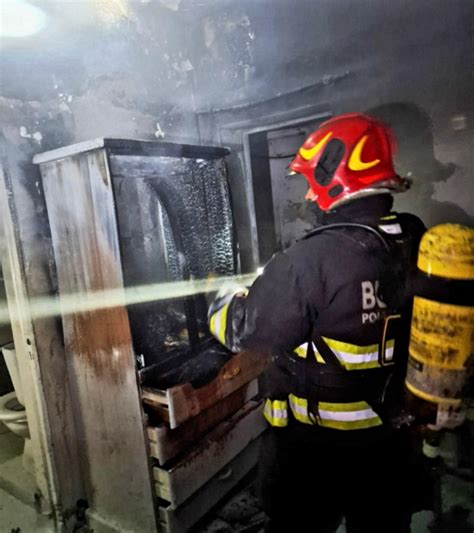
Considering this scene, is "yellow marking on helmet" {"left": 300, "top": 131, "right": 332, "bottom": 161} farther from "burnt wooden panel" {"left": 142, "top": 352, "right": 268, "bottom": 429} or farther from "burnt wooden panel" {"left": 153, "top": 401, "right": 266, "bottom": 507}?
"burnt wooden panel" {"left": 153, "top": 401, "right": 266, "bottom": 507}

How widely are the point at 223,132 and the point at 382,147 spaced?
2119 mm

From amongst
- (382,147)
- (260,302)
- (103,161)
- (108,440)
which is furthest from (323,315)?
(108,440)

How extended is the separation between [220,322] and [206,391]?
869mm

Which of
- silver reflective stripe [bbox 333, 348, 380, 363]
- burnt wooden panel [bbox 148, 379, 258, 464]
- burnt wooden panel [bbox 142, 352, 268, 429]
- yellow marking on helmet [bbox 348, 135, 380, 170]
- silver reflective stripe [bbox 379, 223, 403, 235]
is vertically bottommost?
burnt wooden panel [bbox 148, 379, 258, 464]

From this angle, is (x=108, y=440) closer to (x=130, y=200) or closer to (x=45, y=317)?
(x=45, y=317)

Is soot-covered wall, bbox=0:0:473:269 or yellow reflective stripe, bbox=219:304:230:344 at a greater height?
soot-covered wall, bbox=0:0:473:269

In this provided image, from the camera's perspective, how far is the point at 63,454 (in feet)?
8.70

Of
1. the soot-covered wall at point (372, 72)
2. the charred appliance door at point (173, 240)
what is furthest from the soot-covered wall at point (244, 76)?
the charred appliance door at point (173, 240)

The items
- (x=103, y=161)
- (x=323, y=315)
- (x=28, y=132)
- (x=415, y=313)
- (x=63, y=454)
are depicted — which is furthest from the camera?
(x=63, y=454)

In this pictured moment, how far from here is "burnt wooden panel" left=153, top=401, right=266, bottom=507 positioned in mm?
2322

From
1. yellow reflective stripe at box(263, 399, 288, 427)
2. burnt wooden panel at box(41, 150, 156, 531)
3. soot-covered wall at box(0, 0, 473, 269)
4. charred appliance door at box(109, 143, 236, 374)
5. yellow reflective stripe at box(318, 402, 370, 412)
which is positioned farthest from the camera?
charred appliance door at box(109, 143, 236, 374)

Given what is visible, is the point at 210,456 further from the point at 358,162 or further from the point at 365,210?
the point at 358,162

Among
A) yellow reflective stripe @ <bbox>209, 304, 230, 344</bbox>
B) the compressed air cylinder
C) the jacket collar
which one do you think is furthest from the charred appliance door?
the compressed air cylinder

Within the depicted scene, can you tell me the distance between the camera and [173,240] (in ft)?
9.02
